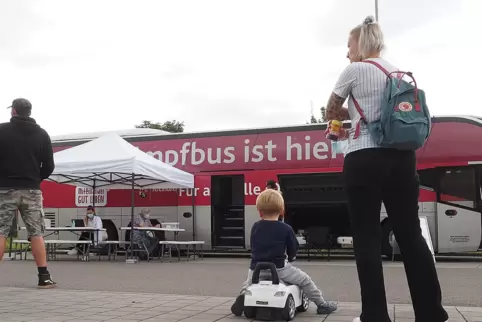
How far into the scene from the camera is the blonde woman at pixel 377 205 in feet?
13.0

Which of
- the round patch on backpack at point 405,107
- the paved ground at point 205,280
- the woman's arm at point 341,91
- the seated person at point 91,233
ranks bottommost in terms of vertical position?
the paved ground at point 205,280

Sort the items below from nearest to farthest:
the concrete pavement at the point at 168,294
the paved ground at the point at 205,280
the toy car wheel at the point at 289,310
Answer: the toy car wheel at the point at 289,310, the concrete pavement at the point at 168,294, the paved ground at the point at 205,280

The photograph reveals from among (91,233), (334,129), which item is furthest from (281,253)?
(91,233)

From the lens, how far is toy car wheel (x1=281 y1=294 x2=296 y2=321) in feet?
16.5

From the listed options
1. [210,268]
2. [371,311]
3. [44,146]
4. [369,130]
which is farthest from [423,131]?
[210,268]

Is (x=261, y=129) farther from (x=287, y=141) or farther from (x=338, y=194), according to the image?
(x=338, y=194)

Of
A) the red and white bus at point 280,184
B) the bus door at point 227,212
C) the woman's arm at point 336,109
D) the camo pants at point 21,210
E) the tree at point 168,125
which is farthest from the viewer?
the tree at point 168,125

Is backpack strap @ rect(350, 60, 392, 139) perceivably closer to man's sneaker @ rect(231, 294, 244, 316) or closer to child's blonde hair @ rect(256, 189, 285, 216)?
child's blonde hair @ rect(256, 189, 285, 216)

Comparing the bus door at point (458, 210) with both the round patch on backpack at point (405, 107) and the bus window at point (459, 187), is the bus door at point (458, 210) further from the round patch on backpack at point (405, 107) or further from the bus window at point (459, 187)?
the round patch on backpack at point (405, 107)

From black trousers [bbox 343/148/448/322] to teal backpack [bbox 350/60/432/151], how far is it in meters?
0.13

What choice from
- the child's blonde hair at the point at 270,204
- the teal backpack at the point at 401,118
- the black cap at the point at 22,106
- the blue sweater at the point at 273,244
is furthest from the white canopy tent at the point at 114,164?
the teal backpack at the point at 401,118

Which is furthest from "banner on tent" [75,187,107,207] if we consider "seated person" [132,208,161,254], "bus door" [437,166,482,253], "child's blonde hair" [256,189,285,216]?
"child's blonde hair" [256,189,285,216]

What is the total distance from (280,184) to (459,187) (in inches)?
169

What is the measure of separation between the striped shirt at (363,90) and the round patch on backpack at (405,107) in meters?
0.16
